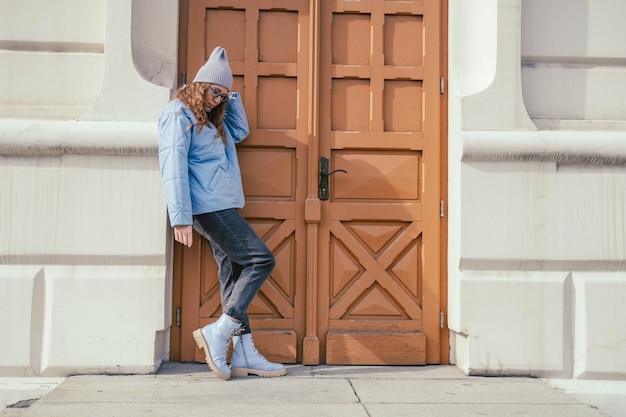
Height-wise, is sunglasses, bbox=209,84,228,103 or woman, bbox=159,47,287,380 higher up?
sunglasses, bbox=209,84,228,103

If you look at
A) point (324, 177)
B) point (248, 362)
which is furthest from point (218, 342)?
point (324, 177)

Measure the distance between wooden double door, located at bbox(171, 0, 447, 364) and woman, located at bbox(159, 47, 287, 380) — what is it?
0.36 meters

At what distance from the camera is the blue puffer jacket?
4.16 meters

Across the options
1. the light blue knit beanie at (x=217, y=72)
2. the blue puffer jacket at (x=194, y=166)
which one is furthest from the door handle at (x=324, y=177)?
the light blue knit beanie at (x=217, y=72)

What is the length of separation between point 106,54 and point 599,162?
3.28 metres

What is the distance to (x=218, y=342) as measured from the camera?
428cm

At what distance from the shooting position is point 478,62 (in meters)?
4.82

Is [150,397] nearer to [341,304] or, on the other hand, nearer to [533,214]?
[341,304]

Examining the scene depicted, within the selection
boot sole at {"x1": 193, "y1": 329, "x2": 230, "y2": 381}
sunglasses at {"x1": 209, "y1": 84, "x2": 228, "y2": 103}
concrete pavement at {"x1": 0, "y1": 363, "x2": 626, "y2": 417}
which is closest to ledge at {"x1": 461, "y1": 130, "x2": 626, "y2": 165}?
concrete pavement at {"x1": 0, "y1": 363, "x2": 626, "y2": 417}

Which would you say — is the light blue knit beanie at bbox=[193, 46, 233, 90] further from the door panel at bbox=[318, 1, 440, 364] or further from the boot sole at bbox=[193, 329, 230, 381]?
the boot sole at bbox=[193, 329, 230, 381]

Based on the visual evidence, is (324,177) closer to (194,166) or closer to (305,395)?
(194,166)

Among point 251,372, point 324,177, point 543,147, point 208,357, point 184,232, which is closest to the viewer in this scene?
point 184,232

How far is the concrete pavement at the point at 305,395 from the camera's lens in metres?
3.65

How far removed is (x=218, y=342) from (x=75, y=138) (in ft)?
5.15
